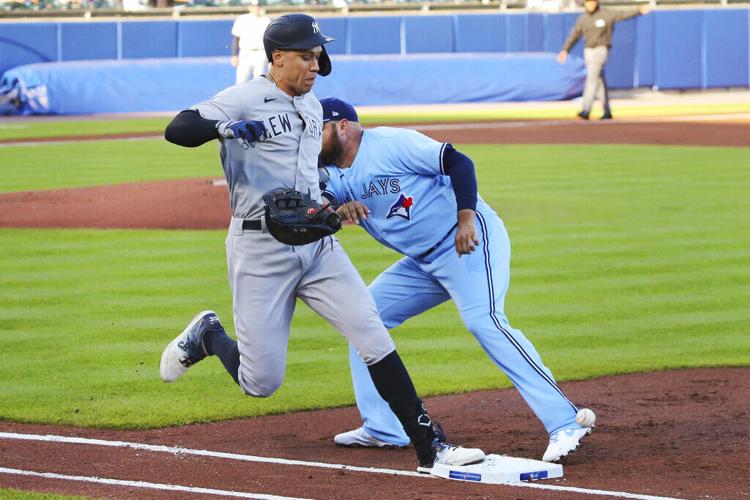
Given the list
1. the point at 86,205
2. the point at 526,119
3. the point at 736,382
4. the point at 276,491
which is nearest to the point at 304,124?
the point at 276,491

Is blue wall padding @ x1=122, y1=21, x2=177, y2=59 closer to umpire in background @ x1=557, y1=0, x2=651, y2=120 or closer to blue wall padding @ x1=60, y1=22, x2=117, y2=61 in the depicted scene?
blue wall padding @ x1=60, y1=22, x2=117, y2=61

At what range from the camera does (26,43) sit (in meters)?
31.3

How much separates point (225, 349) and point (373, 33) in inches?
1126

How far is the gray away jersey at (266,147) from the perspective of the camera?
5.23 metres

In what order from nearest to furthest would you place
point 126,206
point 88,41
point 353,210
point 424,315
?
point 353,210 < point 424,315 < point 126,206 < point 88,41

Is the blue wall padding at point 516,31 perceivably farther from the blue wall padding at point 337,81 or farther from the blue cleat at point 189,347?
the blue cleat at point 189,347

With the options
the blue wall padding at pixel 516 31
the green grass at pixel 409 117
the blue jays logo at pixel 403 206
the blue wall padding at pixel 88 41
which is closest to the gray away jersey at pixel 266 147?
the blue jays logo at pixel 403 206

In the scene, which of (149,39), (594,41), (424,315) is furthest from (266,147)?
(149,39)

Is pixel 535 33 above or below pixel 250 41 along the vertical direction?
above

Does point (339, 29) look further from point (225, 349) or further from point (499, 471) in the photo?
point (499, 471)

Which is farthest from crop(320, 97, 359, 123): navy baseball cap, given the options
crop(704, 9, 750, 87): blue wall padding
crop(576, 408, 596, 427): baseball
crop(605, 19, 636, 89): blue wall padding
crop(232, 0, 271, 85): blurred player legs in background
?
crop(704, 9, 750, 87): blue wall padding

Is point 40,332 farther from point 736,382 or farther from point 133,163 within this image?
point 133,163

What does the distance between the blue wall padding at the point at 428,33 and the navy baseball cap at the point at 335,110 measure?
1123 inches

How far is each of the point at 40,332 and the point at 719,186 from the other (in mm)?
9602
